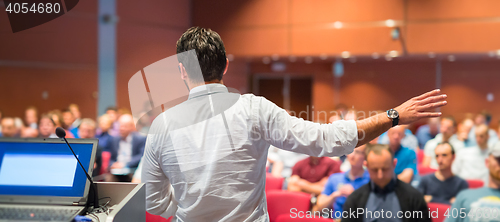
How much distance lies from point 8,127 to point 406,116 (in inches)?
217

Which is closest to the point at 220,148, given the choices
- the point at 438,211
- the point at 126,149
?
the point at 438,211

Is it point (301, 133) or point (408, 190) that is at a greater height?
point (301, 133)

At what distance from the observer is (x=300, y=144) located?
1.16m

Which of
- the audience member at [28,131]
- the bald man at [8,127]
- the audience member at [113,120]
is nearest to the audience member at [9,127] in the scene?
the bald man at [8,127]

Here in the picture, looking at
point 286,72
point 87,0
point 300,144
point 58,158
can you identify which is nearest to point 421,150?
point 286,72

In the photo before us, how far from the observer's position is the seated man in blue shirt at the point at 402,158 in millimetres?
3469

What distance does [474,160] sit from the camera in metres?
4.20

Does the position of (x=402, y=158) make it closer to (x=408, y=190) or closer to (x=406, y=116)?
(x=408, y=190)

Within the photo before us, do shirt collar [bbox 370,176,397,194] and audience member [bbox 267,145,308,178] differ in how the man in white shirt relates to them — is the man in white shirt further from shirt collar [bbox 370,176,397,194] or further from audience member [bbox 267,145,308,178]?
audience member [bbox 267,145,308,178]

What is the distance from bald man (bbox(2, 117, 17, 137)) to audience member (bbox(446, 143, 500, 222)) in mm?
5090

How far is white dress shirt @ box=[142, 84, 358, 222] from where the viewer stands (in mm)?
1202

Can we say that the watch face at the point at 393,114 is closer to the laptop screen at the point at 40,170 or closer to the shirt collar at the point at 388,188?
the laptop screen at the point at 40,170

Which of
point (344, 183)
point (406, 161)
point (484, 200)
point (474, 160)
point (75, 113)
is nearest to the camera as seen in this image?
point (484, 200)

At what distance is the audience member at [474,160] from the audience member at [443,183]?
944 mm
